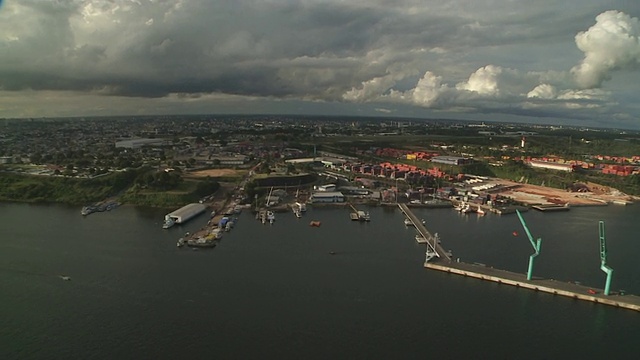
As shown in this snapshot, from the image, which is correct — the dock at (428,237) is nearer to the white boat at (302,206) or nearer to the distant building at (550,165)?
the white boat at (302,206)

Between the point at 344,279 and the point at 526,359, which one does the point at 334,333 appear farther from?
the point at 526,359

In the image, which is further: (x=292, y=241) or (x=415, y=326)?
(x=292, y=241)

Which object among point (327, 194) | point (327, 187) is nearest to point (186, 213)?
point (327, 194)

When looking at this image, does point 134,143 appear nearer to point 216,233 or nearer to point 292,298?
point 216,233

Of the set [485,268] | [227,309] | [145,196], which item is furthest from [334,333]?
[145,196]

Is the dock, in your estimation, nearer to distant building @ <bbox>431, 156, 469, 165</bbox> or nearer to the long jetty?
the long jetty

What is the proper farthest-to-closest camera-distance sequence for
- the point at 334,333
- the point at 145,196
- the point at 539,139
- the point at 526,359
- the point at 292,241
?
1. the point at 539,139
2. the point at 145,196
3. the point at 292,241
4. the point at 334,333
5. the point at 526,359

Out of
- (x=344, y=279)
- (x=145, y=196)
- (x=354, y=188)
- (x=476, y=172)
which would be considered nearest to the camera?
(x=344, y=279)

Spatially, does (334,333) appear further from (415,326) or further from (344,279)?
(344,279)
